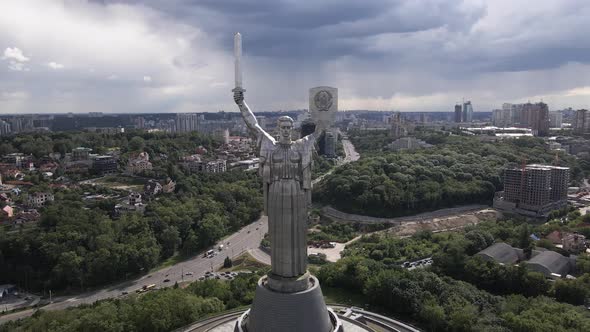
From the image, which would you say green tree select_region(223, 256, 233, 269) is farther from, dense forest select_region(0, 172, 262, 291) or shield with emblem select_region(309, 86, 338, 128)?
shield with emblem select_region(309, 86, 338, 128)

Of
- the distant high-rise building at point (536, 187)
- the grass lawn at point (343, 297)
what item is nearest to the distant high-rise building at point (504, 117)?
the distant high-rise building at point (536, 187)

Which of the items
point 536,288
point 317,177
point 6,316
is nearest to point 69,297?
point 6,316

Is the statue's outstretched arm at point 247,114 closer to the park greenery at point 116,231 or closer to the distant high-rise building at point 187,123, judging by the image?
the park greenery at point 116,231

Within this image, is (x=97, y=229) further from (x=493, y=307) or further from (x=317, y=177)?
(x=317, y=177)

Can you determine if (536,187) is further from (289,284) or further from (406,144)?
(406,144)

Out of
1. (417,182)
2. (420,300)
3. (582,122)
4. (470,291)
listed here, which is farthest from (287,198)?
(582,122)

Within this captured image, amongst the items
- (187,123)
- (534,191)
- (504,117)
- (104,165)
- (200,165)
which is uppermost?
(504,117)
